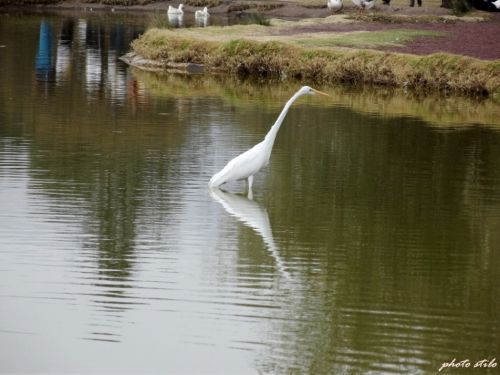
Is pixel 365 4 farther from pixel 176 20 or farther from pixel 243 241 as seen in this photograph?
pixel 243 241

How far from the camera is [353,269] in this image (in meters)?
10.6

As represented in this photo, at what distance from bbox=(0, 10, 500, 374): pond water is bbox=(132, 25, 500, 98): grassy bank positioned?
4.50m

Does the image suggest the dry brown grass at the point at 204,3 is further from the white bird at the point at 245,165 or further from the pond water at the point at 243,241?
the white bird at the point at 245,165

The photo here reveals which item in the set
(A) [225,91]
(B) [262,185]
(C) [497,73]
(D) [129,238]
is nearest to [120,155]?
(B) [262,185]

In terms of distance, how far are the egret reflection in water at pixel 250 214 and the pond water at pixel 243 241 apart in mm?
42

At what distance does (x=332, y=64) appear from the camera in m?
27.3

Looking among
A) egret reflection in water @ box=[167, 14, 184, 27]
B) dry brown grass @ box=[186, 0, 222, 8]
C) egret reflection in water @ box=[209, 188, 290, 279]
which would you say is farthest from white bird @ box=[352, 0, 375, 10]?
egret reflection in water @ box=[209, 188, 290, 279]

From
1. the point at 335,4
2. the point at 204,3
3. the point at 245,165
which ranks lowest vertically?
the point at 245,165

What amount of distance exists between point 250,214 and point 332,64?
49.1 ft

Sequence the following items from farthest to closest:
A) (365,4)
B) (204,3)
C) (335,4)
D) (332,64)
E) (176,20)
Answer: (204,3) < (335,4) < (365,4) < (176,20) < (332,64)

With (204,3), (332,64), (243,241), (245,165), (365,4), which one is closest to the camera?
(243,241)

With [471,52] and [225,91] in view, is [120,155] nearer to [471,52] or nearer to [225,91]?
[225,91]

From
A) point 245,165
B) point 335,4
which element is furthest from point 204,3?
point 245,165

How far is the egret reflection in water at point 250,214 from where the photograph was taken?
37.4ft
